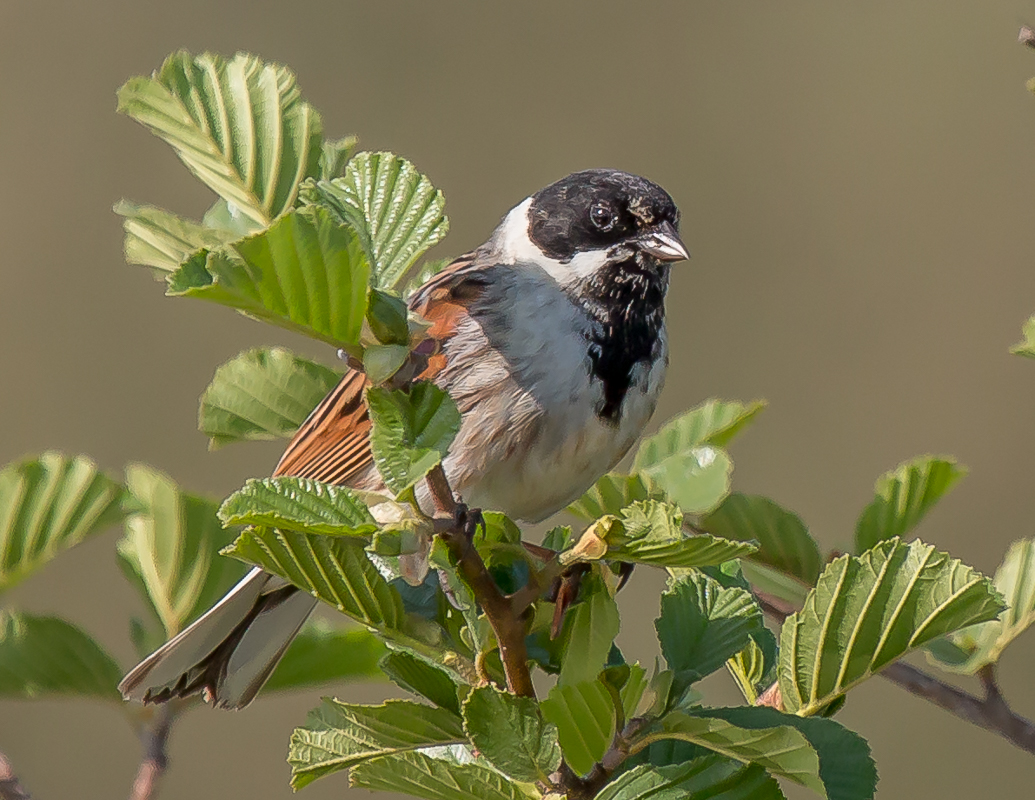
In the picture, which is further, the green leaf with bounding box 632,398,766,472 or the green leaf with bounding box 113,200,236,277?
the green leaf with bounding box 632,398,766,472

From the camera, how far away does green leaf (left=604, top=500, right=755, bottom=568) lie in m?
0.98

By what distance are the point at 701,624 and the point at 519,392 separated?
0.66 metres

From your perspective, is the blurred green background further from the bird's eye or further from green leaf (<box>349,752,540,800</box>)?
green leaf (<box>349,752,540,800</box>)

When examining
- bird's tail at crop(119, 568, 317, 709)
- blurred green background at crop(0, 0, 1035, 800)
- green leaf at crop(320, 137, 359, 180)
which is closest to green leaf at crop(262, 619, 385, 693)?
bird's tail at crop(119, 568, 317, 709)

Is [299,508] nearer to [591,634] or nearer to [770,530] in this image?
[591,634]

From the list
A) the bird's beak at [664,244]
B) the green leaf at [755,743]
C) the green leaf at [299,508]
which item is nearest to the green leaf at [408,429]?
the green leaf at [299,508]

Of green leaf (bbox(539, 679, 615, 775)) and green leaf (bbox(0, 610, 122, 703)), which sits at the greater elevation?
green leaf (bbox(539, 679, 615, 775))

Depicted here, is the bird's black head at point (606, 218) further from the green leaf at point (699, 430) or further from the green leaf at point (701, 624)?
the green leaf at point (701, 624)

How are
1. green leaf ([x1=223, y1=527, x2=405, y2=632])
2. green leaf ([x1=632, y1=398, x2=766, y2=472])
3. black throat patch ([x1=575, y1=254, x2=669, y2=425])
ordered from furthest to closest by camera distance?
black throat patch ([x1=575, y1=254, x2=669, y2=425]) → green leaf ([x1=632, y1=398, x2=766, y2=472]) → green leaf ([x1=223, y1=527, x2=405, y2=632])

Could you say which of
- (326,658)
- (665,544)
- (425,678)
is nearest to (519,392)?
(326,658)

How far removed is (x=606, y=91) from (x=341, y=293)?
4589 mm

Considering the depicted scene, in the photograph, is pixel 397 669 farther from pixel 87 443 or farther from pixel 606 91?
pixel 606 91

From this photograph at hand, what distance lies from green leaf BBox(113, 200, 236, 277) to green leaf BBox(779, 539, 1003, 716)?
0.63m

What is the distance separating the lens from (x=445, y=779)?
107cm
